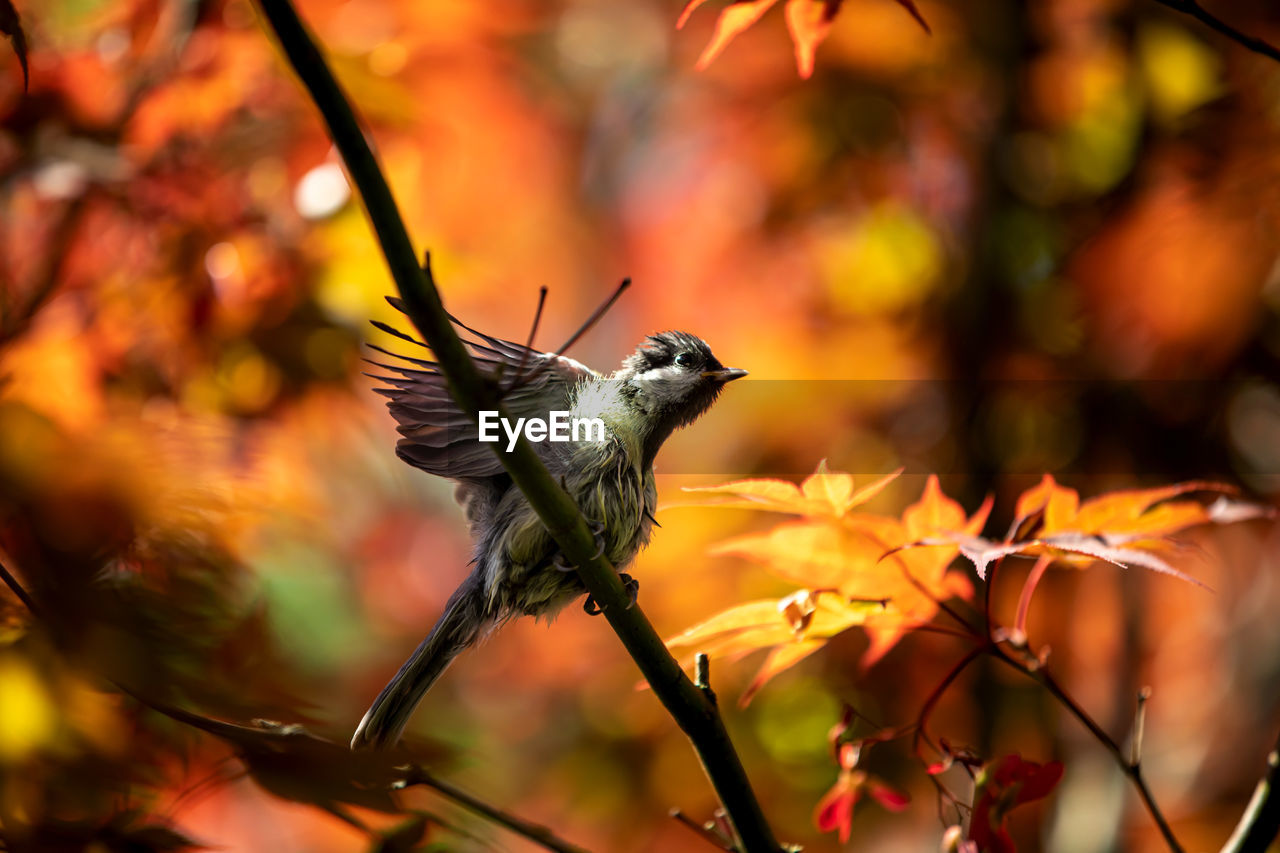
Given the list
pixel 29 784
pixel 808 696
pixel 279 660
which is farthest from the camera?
pixel 808 696

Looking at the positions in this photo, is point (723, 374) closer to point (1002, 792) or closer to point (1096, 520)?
point (1096, 520)

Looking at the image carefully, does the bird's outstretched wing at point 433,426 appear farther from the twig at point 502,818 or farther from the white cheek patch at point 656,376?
the twig at point 502,818

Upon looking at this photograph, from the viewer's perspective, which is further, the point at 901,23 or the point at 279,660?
the point at 901,23

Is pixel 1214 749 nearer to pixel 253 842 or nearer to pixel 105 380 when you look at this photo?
pixel 105 380

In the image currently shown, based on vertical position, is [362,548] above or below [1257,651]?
above

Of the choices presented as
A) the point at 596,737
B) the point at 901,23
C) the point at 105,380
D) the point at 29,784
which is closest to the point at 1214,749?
the point at 596,737

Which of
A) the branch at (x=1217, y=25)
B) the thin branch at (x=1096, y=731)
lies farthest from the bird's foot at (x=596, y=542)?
the branch at (x=1217, y=25)
